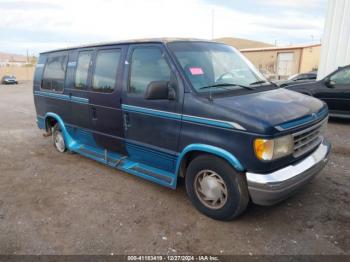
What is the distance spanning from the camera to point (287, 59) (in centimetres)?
3288

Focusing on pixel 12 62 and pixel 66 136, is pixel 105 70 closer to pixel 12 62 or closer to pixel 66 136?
pixel 66 136

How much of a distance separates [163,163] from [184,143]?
544mm

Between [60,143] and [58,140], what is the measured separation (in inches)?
3.9

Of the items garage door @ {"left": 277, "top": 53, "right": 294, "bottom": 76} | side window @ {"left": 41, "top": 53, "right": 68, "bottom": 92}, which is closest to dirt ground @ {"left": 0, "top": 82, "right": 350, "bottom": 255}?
side window @ {"left": 41, "top": 53, "right": 68, "bottom": 92}

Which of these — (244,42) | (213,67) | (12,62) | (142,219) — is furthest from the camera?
(12,62)

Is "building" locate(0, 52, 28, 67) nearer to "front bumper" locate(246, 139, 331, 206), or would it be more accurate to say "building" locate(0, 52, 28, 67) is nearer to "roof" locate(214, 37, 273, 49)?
"roof" locate(214, 37, 273, 49)

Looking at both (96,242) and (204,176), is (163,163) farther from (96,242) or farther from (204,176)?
(96,242)

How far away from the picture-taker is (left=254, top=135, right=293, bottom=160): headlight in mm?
2811

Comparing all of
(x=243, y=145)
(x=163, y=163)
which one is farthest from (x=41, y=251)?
(x=243, y=145)

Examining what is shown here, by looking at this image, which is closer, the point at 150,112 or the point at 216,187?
the point at 216,187

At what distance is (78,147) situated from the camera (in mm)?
5406

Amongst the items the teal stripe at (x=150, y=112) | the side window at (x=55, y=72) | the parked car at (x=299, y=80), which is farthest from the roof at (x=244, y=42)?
the teal stripe at (x=150, y=112)

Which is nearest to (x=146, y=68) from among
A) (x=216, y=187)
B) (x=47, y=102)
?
(x=216, y=187)

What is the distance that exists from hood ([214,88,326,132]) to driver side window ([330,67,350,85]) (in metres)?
5.15
